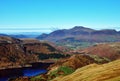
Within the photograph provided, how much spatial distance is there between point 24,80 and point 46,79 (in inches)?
669

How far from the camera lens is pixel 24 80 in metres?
176

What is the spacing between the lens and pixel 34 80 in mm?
169000

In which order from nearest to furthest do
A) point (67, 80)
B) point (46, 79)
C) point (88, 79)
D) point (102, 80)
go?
point (102, 80), point (88, 79), point (67, 80), point (46, 79)

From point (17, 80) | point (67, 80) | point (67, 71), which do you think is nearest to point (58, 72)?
point (67, 71)

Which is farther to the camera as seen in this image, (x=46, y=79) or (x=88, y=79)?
(x=46, y=79)

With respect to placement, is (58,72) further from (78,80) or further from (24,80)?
(78,80)

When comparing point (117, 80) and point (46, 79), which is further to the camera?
point (46, 79)

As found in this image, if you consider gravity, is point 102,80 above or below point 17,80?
above

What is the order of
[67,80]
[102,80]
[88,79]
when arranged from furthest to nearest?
[67,80] < [88,79] < [102,80]

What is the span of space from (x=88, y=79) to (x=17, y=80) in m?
82.5

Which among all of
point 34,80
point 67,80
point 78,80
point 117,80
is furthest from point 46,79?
point 117,80

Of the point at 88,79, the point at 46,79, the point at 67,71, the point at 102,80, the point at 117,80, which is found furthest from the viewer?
the point at 67,71

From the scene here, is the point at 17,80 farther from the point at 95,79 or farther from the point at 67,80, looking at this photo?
the point at 95,79

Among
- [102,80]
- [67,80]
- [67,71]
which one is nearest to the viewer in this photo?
[102,80]
